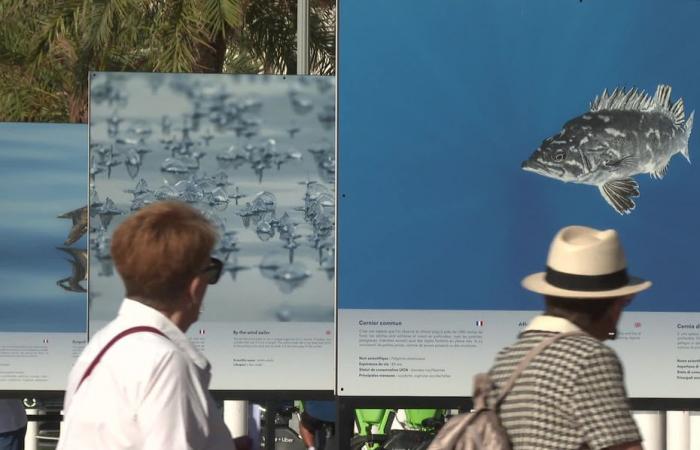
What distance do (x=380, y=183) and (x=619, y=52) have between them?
1.14 metres

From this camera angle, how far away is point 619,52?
18.1 ft

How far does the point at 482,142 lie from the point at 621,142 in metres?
0.59

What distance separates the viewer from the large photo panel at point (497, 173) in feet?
17.8

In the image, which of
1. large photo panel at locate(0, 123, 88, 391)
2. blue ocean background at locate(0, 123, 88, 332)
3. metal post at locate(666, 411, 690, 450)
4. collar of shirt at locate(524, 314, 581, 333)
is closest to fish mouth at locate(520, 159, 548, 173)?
collar of shirt at locate(524, 314, 581, 333)

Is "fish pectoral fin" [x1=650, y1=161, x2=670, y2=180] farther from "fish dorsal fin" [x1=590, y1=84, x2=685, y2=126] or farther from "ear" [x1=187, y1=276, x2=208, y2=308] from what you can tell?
"ear" [x1=187, y1=276, x2=208, y2=308]

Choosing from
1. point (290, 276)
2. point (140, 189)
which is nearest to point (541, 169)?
point (290, 276)

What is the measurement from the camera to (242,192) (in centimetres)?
602

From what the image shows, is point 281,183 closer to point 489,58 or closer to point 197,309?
point 489,58

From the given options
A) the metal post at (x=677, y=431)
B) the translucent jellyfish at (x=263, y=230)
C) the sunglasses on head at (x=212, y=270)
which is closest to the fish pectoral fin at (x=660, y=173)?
the translucent jellyfish at (x=263, y=230)

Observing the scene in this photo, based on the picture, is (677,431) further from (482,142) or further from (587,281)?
(587,281)

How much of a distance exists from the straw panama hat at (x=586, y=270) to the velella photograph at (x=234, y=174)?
2.84 m

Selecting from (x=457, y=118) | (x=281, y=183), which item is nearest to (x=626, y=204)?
(x=457, y=118)

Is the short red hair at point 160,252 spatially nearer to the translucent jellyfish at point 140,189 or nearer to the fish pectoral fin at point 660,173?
the translucent jellyfish at point 140,189

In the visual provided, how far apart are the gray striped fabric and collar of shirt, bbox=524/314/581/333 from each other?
0.23 feet
